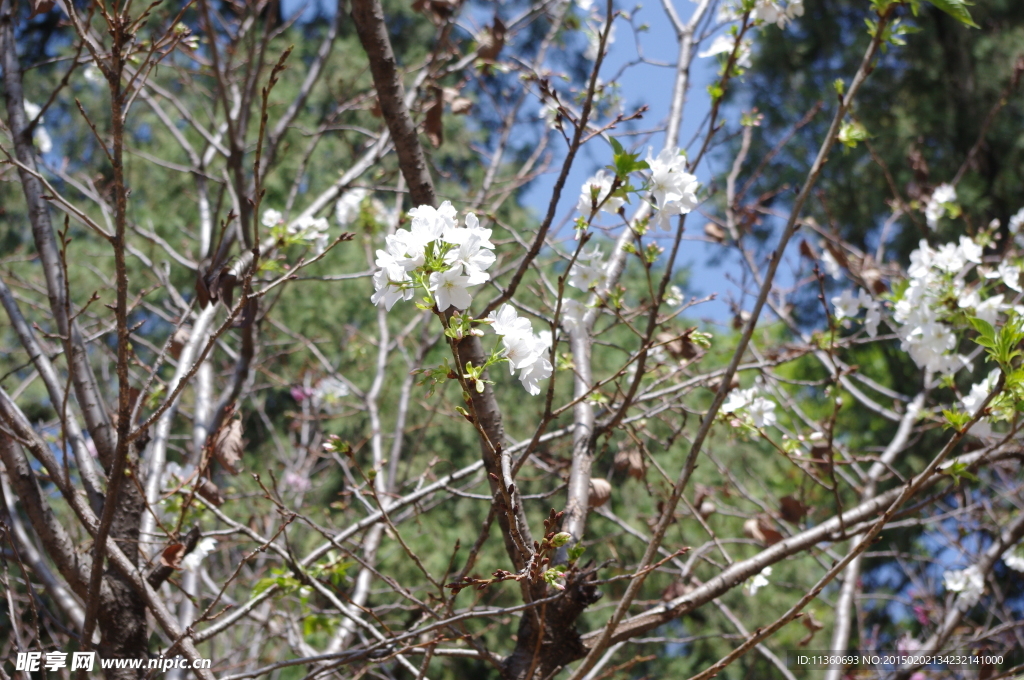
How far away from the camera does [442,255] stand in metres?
1.01

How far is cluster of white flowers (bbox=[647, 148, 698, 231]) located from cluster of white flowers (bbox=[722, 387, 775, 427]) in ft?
2.22

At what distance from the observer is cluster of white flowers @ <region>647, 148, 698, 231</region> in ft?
4.71

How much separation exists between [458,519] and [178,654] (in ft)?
13.0

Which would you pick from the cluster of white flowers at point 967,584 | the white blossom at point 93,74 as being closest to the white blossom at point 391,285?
the white blossom at point 93,74

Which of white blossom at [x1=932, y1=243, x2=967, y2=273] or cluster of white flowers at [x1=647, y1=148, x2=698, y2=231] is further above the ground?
white blossom at [x1=932, y1=243, x2=967, y2=273]

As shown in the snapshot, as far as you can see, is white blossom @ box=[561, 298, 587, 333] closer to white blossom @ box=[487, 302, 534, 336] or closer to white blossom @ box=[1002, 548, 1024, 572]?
white blossom @ box=[487, 302, 534, 336]

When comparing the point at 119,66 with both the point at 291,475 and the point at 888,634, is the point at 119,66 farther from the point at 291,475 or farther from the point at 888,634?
the point at 888,634

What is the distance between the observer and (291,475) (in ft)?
11.9

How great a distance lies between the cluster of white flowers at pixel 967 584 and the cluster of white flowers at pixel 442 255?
2.27 m

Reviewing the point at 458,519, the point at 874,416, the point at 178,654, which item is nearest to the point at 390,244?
the point at 178,654

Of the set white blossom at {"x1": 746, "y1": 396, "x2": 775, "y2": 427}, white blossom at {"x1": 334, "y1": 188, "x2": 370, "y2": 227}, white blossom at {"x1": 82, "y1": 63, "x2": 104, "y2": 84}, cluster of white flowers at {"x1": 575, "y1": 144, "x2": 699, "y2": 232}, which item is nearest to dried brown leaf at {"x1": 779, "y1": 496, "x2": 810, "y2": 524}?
white blossom at {"x1": 746, "y1": 396, "x2": 775, "y2": 427}

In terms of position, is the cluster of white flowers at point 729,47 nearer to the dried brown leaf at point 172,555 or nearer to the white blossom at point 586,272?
the white blossom at point 586,272

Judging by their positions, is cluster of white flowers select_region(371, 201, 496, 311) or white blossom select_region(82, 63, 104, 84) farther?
white blossom select_region(82, 63, 104, 84)

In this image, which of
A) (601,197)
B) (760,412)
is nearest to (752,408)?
(760,412)
